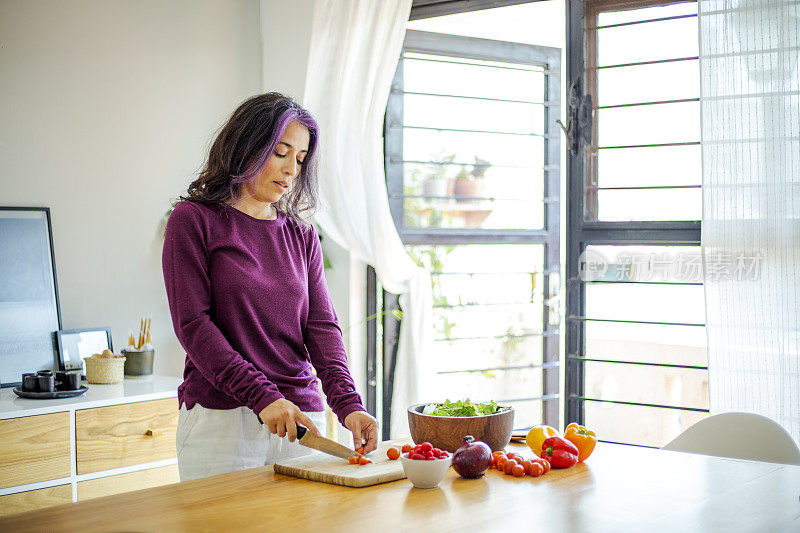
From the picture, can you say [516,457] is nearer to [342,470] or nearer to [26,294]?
[342,470]

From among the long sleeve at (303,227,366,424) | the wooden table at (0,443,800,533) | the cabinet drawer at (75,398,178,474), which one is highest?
the long sleeve at (303,227,366,424)

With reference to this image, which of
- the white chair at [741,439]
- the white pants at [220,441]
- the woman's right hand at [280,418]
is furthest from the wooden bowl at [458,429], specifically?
the white chair at [741,439]

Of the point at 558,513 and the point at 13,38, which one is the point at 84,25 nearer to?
the point at 13,38

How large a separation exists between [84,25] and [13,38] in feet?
0.98

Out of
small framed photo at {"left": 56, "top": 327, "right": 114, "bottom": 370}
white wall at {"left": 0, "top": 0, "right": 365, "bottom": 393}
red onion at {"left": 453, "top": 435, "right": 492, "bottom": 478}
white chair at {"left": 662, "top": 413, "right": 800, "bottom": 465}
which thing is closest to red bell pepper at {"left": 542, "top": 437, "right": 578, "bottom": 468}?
red onion at {"left": 453, "top": 435, "right": 492, "bottom": 478}

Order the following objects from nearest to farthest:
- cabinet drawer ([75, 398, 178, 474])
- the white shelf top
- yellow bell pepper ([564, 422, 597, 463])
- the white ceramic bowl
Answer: the white ceramic bowl < yellow bell pepper ([564, 422, 597, 463]) < the white shelf top < cabinet drawer ([75, 398, 178, 474])

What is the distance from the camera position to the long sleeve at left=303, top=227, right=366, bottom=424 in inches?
87.5

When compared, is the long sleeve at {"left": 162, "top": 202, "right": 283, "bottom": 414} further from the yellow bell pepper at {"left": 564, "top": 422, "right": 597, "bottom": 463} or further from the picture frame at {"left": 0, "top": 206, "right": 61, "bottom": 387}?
the picture frame at {"left": 0, "top": 206, "right": 61, "bottom": 387}

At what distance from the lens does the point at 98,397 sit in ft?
9.89

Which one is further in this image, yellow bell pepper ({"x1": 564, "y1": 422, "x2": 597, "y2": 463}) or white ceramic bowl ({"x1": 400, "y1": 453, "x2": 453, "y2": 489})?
yellow bell pepper ({"x1": 564, "y1": 422, "x2": 597, "y2": 463})

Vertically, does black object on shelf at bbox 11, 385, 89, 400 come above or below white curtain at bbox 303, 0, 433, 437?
below

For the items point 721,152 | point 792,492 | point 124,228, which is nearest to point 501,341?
point 721,152

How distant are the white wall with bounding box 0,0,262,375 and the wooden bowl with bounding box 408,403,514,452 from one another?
195 cm

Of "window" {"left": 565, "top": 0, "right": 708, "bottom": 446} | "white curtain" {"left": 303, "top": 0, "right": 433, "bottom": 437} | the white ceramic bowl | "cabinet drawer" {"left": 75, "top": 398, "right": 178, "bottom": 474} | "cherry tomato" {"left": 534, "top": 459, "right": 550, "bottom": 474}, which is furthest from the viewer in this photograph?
"white curtain" {"left": 303, "top": 0, "right": 433, "bottom": 437}
